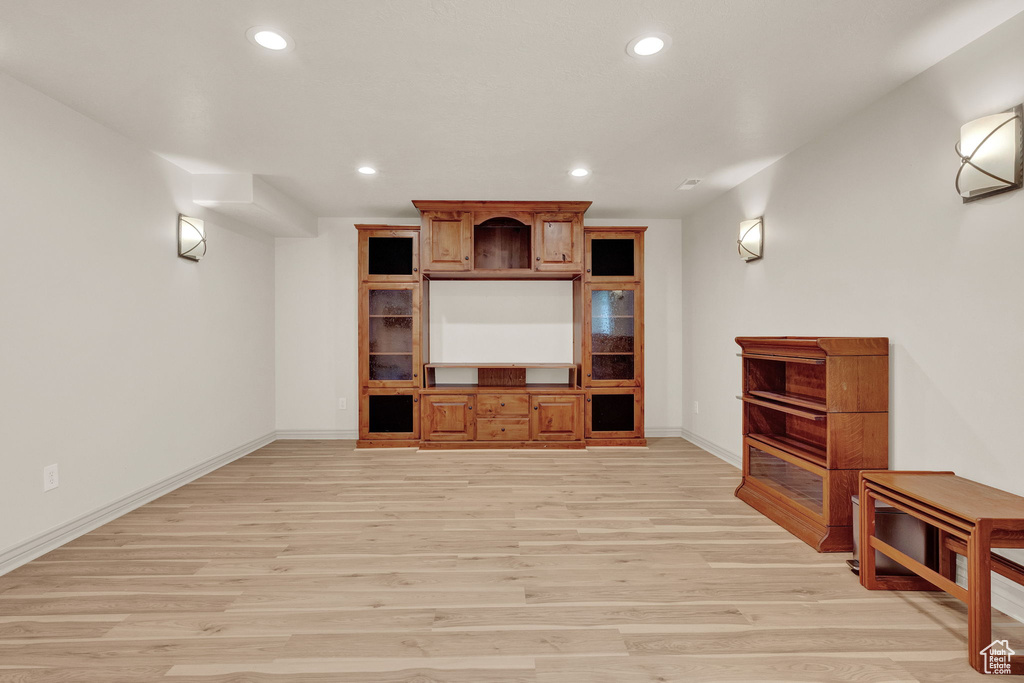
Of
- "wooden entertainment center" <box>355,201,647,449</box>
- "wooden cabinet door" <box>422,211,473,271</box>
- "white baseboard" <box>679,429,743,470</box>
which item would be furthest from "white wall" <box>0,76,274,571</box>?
"white baseboard" <box>679,429,743,470</box>

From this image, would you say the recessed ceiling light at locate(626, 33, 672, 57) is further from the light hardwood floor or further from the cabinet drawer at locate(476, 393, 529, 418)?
the cabinet drawer at locate(476, 393, 529, 418)

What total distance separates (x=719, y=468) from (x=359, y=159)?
3982 millimetres

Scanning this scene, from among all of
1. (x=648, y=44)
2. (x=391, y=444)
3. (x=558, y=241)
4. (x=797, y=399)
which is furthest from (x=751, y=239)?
(x=391, y=444)

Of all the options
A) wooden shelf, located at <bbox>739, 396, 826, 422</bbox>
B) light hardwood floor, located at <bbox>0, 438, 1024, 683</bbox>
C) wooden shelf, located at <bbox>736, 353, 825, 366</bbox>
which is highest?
wooden shelf, located at <bbox>736, 353, 825, 366</bbox>

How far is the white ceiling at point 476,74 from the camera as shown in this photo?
6.08 feet

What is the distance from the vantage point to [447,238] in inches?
179

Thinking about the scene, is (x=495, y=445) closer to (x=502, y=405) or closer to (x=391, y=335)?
(x=502, y=405)

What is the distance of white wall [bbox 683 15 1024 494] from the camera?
6.30 feet

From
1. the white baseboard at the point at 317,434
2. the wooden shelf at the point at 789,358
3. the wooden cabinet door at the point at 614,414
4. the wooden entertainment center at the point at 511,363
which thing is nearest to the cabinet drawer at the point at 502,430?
the wooden entertainment center at the point at 511,363

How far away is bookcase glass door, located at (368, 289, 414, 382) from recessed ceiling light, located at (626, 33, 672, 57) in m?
3.29

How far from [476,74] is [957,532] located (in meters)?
2.83

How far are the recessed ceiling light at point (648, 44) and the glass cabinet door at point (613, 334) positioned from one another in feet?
9.28

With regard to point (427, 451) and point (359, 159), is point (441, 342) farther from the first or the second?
point (359, 159)

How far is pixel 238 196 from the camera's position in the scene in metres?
3.72
